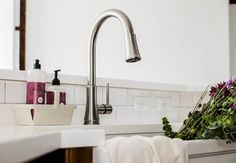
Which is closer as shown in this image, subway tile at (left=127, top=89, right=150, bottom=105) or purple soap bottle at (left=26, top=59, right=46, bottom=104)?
purple soap bottle at (left=26, top=59, right=46, bottom=104)

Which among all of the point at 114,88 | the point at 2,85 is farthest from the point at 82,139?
the point at 114,88

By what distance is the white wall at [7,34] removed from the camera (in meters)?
3.08

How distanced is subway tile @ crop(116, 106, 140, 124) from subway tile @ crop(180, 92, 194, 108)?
36cm

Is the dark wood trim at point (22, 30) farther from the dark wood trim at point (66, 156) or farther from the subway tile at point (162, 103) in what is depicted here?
the dark wood trim at point (66, 156)

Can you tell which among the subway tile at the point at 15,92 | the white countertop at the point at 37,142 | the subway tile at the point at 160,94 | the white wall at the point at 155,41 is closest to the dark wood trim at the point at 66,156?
the white countertop at the point at 37,142

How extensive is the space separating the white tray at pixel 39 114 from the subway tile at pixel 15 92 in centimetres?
4

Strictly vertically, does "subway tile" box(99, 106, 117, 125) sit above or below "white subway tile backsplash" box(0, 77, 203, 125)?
below

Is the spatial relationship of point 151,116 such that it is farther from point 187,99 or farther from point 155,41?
point 155,41

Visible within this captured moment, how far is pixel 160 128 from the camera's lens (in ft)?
5.94

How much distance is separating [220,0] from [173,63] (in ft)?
2.09

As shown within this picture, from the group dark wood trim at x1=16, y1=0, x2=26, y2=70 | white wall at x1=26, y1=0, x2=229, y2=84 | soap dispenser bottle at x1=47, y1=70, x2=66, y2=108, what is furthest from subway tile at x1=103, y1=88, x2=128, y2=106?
dark wood trim at x1=16, y1=0, x2=26, y2=70

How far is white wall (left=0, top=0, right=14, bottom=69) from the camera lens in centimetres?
308

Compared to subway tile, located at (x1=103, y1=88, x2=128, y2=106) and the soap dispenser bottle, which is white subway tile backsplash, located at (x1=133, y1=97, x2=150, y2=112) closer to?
subway tile, located at (x1=103, y1=88, x2=128, y2=106)

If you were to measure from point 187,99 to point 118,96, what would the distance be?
508 mm
